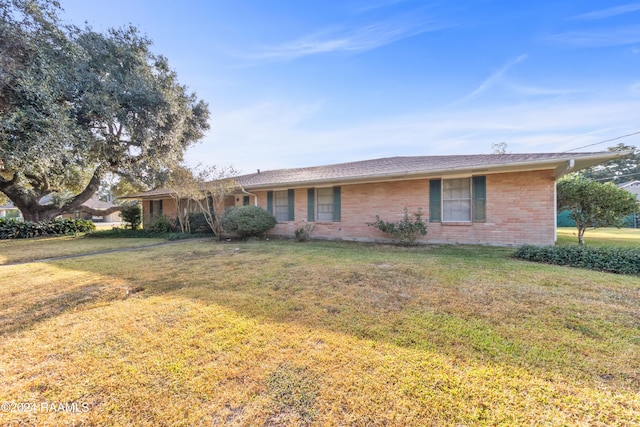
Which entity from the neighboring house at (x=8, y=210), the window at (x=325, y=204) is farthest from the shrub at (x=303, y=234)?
the neighboring house at (x=8, y=210)

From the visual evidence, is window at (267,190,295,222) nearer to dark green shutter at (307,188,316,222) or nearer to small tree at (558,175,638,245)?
dark green shutter at (307,188,316,222)

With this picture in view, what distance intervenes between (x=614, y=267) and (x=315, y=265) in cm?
628

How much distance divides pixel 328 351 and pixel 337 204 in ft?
27.8

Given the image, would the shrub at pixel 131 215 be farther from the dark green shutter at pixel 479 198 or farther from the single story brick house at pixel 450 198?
the dark green shutter at pixel 479 198

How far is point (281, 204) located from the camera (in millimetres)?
12195

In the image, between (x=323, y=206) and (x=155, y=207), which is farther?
(x=155, y=207)

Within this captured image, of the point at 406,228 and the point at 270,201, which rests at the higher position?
the point at 270,201

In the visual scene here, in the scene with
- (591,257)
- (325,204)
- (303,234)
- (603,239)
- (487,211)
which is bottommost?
(603,239)

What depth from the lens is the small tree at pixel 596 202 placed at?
7.42 metres

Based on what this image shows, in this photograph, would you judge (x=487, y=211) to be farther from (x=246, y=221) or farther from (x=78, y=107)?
(x=78, y=107)

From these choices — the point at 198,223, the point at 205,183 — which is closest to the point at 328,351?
the point at 205,183

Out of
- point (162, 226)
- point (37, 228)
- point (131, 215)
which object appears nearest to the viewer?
point (162, 226)

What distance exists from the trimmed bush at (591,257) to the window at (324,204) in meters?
6.28

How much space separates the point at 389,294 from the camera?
13.0 feet
